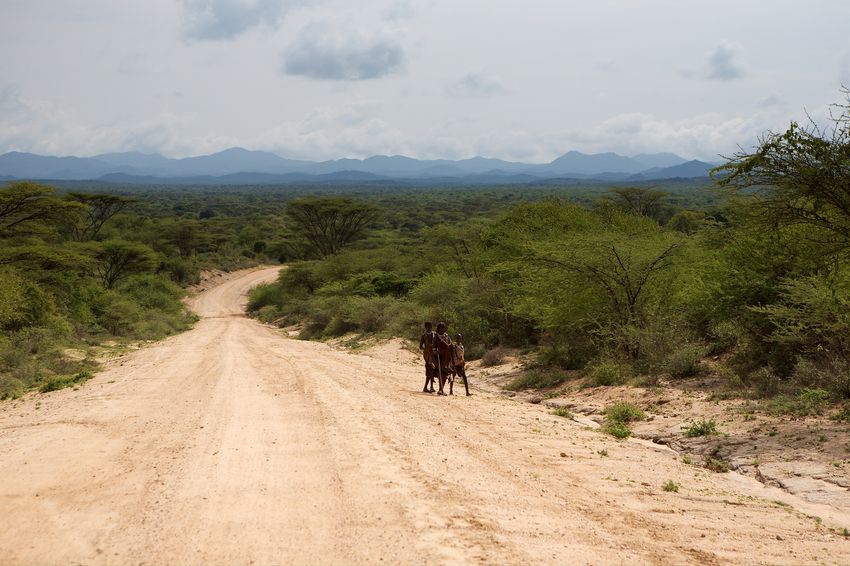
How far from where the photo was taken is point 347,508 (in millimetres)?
6121

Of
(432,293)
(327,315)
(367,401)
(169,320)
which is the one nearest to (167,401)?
(367,401)

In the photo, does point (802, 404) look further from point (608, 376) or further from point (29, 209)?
point (29, 209)

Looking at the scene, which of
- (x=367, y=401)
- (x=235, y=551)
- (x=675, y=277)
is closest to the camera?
(x=235, y=551)

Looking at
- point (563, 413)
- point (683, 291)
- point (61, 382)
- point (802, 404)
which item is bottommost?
point (61, 382)

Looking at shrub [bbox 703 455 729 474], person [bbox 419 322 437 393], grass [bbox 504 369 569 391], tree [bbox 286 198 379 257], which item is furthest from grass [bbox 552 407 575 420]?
tree [bbox 286 198 379 257]

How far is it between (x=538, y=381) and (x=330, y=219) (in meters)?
45.5

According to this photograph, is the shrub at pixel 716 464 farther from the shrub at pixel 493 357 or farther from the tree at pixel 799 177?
the shrub at pixel 493 357

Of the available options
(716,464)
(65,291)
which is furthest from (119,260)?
(716,464)

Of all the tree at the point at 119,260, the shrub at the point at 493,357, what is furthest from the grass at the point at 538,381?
the tree at the point at 119,260

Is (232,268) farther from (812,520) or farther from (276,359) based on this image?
(812,520)

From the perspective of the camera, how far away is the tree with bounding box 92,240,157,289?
42.5 m

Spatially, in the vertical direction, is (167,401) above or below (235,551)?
below

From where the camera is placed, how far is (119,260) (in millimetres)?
43719

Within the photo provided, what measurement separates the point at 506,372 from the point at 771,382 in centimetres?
737
